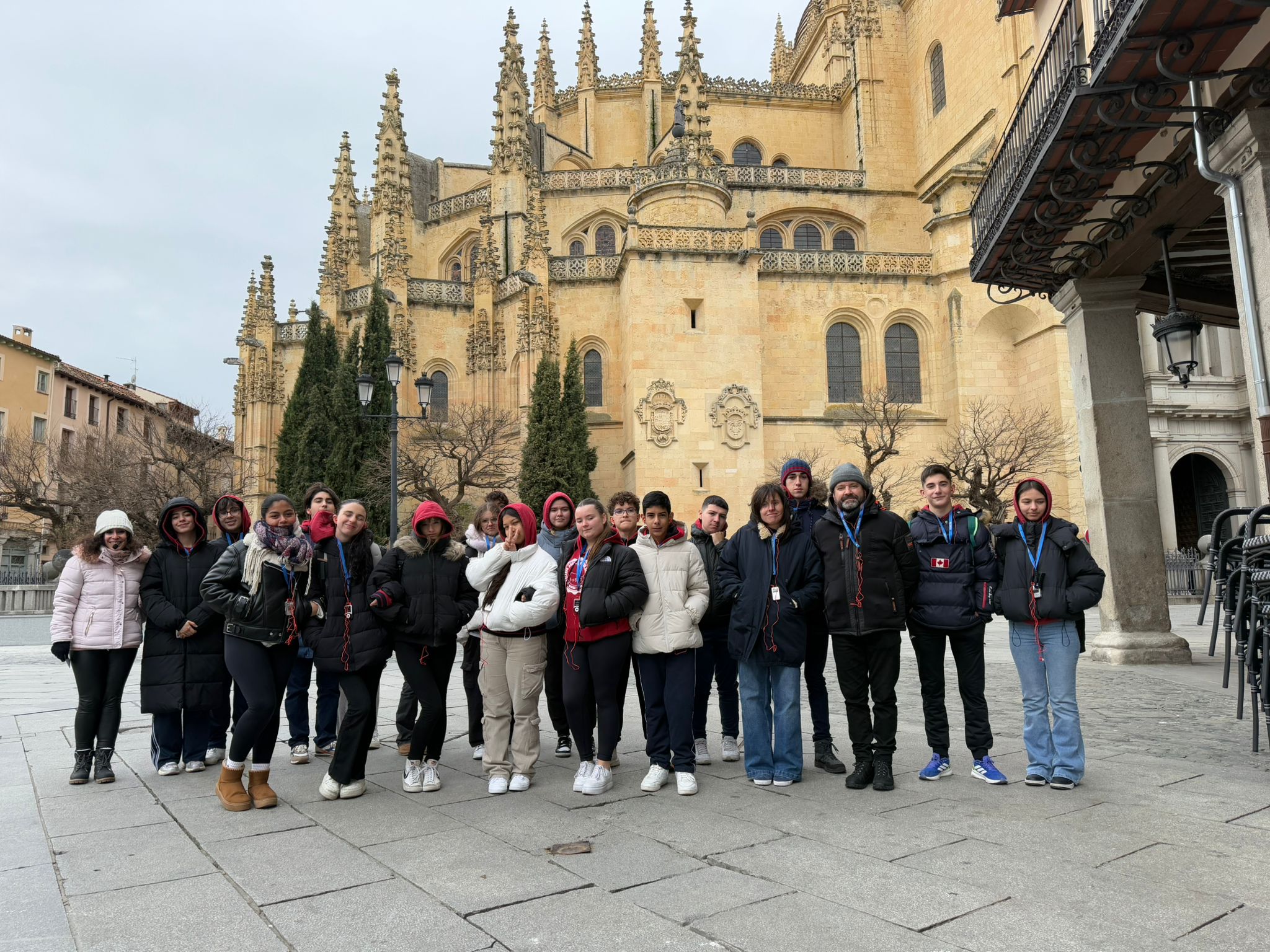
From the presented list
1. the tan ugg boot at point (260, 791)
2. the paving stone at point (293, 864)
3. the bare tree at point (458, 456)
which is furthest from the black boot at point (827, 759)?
the bare tree at point (458, 456)

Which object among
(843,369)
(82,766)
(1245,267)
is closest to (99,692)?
(82,766)

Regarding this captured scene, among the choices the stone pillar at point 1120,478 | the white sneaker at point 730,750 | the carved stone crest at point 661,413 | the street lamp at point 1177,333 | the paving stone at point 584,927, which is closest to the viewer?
the paving stone at point 584,927

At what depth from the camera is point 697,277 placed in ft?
91.6

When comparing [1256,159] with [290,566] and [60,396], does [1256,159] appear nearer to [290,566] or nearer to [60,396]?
[290,566]

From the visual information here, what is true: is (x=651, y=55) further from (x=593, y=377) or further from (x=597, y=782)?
(x=597, y=782)

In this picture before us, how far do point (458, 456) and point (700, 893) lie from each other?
75.9 ft

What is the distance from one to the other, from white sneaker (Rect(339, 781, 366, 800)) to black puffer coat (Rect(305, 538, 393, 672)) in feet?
2.17

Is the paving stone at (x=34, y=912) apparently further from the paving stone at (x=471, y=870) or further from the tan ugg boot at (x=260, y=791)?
the paving stone at (x=471, y=870)

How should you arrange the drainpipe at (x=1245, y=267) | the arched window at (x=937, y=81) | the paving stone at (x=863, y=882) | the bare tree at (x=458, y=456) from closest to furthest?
1. the paving stone at (x=863, y=882)
2. the drainpipe at (x=1245, y=267)
3. the bare tree at (x=458, y=456)
4. the arched window at (x=937, y=81)

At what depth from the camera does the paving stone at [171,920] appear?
299cm

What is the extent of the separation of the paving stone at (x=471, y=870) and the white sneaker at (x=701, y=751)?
1995 mm

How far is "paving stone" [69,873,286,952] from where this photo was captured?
9.80ft

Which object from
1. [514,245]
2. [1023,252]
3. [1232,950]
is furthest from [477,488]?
[1232,950]

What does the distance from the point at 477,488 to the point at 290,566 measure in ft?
79.9
